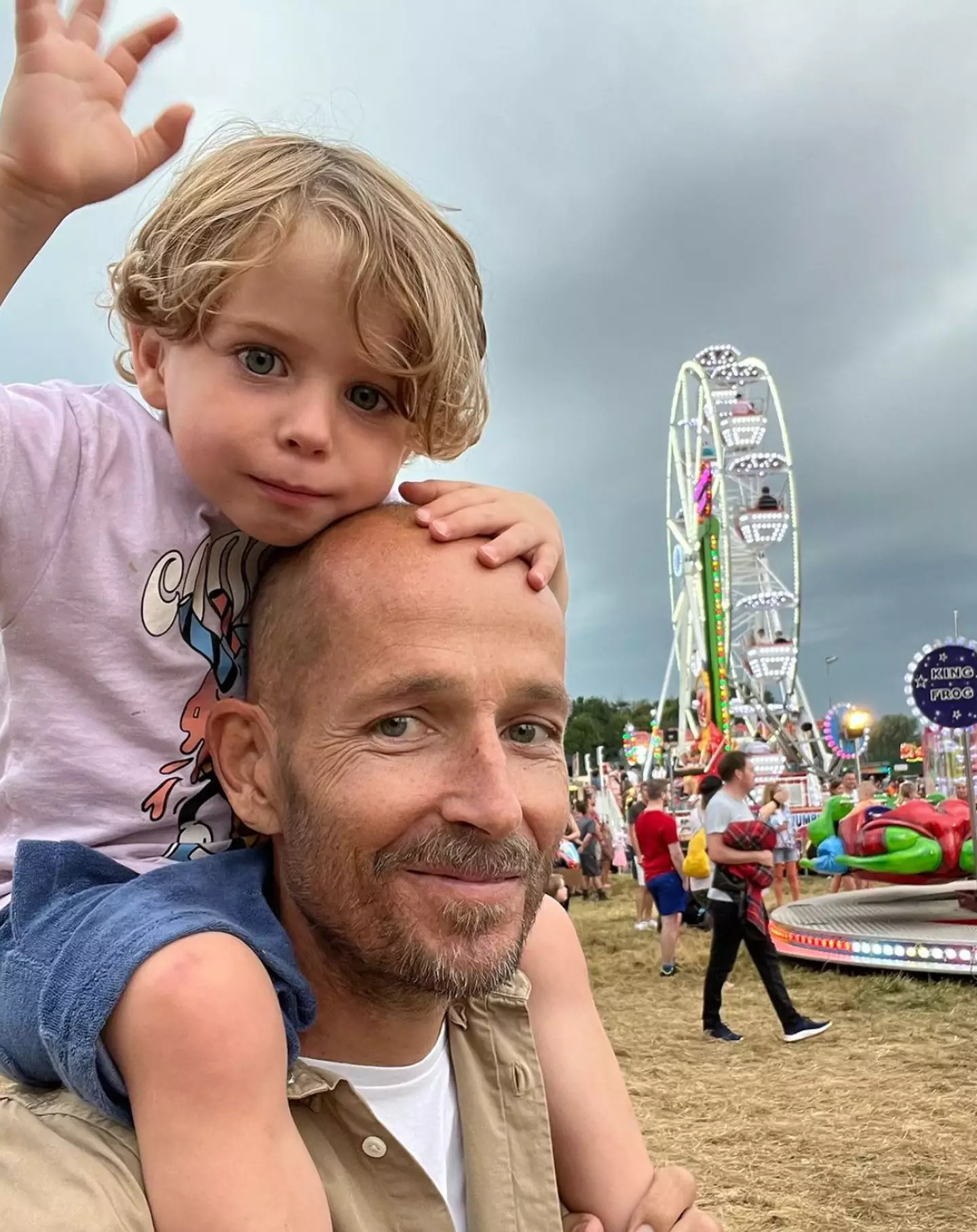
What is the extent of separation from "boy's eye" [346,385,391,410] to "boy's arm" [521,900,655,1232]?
28.9 inches

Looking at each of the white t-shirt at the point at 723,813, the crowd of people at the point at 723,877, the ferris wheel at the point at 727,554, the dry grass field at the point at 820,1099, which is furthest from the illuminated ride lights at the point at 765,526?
the white t-shirt at the point at 723,813

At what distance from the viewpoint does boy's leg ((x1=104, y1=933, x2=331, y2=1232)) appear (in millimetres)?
989

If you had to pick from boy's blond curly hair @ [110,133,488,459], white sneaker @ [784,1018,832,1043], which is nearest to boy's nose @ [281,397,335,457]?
boy's blond curly hair @ [110,133,488,459]

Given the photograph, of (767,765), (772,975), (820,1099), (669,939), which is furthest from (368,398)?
Result: (767,765)

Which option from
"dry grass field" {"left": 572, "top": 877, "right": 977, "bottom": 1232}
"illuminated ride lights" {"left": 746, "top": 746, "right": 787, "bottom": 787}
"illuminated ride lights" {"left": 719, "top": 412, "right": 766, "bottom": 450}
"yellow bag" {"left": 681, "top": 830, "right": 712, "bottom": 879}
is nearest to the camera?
"dry grass field" {"left": 572, "top": 877, "right": 977, "bottom": 1232}

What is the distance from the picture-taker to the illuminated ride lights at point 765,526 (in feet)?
117

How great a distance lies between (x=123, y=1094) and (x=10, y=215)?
0.94 meters

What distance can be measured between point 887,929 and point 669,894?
2.14 metres

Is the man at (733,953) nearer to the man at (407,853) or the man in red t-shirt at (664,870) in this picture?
the man in red t-shirt at (664,870)

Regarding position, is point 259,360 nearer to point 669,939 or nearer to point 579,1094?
point 579,1094

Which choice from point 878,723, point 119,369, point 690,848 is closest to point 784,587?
point 690,848

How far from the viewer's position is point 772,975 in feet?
25.0

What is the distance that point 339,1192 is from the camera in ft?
3.91

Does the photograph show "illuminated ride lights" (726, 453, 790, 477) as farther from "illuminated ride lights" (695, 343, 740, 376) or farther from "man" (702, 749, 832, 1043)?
"man" (702, 749, 832, 1043)
